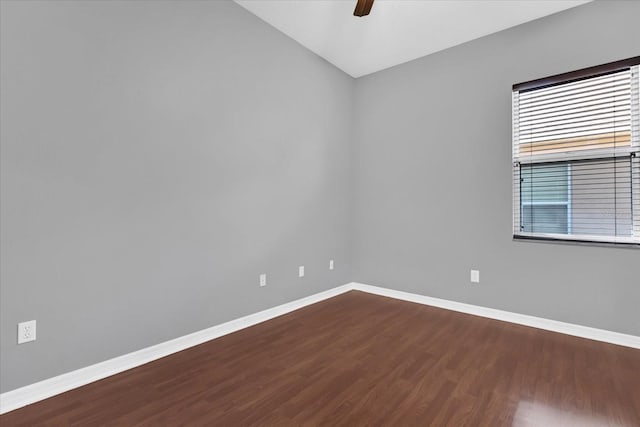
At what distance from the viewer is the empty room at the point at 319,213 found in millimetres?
1766


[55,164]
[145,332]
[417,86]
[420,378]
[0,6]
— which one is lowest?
[420,378]

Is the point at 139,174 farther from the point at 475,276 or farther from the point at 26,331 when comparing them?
the point at 475,276

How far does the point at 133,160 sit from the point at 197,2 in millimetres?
1431

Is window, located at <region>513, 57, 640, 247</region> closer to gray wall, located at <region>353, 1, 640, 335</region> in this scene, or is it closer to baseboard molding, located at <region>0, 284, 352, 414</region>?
gray wall, located at <region>353, 1, 640, 335</region>

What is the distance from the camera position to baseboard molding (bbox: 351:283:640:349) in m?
2.56

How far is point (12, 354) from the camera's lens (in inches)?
66.9

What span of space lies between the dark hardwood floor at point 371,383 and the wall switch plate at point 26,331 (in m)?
0.37

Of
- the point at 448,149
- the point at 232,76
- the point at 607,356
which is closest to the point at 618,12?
the point at 448,149

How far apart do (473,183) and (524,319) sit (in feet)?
4.73

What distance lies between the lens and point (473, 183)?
131 inches

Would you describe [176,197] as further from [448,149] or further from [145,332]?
[448,149]

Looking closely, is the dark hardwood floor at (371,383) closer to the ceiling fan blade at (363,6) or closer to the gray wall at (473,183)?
the gray wall at (473,183)

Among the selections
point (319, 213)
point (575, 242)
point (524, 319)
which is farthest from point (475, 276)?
point (319, 213)

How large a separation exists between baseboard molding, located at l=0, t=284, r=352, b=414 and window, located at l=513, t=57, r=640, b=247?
2.88 meters
